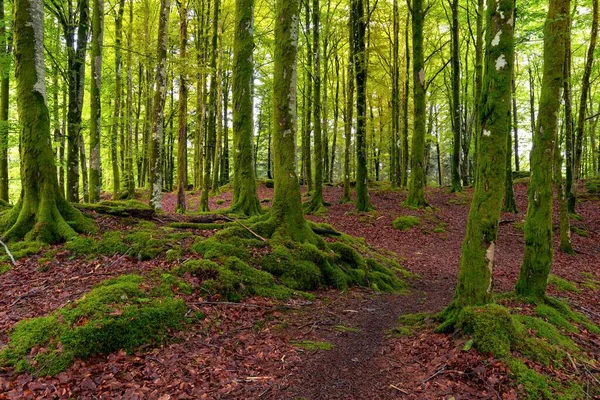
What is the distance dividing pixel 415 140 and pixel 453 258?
6855 millimetres

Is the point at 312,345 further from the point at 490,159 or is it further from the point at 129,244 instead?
the point at 129,244

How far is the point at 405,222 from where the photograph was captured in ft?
47.9

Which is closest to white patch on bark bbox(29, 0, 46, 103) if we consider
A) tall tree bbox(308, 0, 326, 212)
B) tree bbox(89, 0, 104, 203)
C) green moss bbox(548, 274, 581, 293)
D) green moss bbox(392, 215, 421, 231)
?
tree bbox(89, 0, 104, 203)

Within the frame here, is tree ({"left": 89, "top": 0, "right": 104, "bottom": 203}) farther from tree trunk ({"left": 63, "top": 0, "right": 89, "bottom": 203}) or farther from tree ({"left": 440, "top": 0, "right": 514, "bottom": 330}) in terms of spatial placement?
tree ({"left": 440, "top": 0, "right": 514, "bottom": 330})

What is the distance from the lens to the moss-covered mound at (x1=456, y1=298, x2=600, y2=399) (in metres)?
3.49

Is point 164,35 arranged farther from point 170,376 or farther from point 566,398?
point 566,398

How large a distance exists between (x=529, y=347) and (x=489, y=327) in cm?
53

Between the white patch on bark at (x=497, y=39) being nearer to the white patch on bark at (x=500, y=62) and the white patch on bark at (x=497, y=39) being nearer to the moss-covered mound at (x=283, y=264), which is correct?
the white patch on bark at (x=500, y=62)

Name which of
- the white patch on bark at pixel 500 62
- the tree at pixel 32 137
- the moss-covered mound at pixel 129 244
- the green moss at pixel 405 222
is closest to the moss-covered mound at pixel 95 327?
the moss-covered mound at pixel 129 244

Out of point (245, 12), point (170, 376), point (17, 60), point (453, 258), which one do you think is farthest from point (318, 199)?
point (170, 376)

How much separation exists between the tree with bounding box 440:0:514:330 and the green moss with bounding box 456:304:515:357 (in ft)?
0.98

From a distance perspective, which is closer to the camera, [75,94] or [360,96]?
[75,94]

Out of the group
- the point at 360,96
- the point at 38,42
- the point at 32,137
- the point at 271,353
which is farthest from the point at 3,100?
the point at 271,353

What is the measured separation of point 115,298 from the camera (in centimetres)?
434
